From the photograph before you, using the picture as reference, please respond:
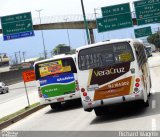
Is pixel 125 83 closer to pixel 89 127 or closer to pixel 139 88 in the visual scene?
pixel 139 88

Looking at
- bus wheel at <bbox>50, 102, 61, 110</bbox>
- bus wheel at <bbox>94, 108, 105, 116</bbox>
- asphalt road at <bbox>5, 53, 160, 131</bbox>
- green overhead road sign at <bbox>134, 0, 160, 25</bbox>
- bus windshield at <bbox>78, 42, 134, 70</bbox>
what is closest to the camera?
asphalt road at <bbox>5, 53, 160, 131</bbox>

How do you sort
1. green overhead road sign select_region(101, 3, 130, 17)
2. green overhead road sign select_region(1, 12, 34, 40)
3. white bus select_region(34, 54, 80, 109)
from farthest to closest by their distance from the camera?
green overhead road sign select_region(101, 3, 130, 17) → green overhead road sign select_region(1, 12, 34, 40) → white bus select_region(34, 54, 80, 109)

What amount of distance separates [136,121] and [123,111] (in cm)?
324

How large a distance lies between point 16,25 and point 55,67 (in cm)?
2726

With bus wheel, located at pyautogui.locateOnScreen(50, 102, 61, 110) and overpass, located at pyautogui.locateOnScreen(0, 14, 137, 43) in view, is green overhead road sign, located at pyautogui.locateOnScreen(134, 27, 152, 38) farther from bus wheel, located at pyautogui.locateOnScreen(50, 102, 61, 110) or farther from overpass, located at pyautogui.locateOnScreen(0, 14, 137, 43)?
bus wheel, located at pyautogui.locateOnScreen(50, 102, 61, 110)

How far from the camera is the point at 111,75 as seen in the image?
1547 centimetres

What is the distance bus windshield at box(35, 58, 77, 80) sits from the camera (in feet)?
70.7

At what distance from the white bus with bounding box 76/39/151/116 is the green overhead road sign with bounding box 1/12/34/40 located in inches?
1300

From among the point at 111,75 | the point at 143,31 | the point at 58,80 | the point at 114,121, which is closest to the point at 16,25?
the point at 58,80

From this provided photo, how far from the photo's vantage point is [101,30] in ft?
173

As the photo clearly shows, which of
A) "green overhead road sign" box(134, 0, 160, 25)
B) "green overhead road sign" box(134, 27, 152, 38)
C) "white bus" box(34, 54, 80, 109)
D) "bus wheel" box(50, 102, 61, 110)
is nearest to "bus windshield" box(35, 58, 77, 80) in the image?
"white bus" box(34, 54, 80, 109)

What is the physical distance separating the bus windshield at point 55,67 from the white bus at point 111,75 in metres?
5.70

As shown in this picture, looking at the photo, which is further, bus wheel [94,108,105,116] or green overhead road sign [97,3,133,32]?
green overhead road sign [97,3,133,32]

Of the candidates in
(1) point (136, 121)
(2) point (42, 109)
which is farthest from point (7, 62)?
(1) point (136, 121)
